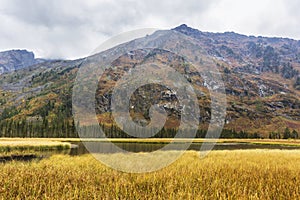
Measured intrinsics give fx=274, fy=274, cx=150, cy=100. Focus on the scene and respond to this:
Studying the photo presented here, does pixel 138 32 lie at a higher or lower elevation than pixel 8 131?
higher

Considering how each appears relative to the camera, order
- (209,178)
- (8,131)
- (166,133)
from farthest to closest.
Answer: (166,133) → (8,131) → (209,178)

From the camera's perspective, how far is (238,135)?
5517 inches

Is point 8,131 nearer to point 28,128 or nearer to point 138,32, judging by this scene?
point 28,128

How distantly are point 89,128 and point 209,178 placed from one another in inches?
5318

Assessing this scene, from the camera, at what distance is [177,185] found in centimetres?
941

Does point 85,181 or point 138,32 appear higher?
point 138,32

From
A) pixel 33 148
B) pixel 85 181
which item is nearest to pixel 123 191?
pixel 85 181

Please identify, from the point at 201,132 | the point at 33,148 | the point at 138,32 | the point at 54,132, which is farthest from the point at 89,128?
the point at 138,32

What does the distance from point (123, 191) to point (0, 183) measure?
4.11 meters

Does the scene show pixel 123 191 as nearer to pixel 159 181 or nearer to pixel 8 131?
pixel 159 181

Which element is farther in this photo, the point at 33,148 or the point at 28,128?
the point at 28,128

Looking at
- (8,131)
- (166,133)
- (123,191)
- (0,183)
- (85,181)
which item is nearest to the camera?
(123,191)

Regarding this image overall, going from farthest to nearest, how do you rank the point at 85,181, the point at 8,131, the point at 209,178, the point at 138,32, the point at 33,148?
the point at 8,131, the point at 33,148, the point at 138,32, the point at 209,178, the point at 85,181

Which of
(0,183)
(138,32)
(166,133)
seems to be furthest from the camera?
(166,133)
